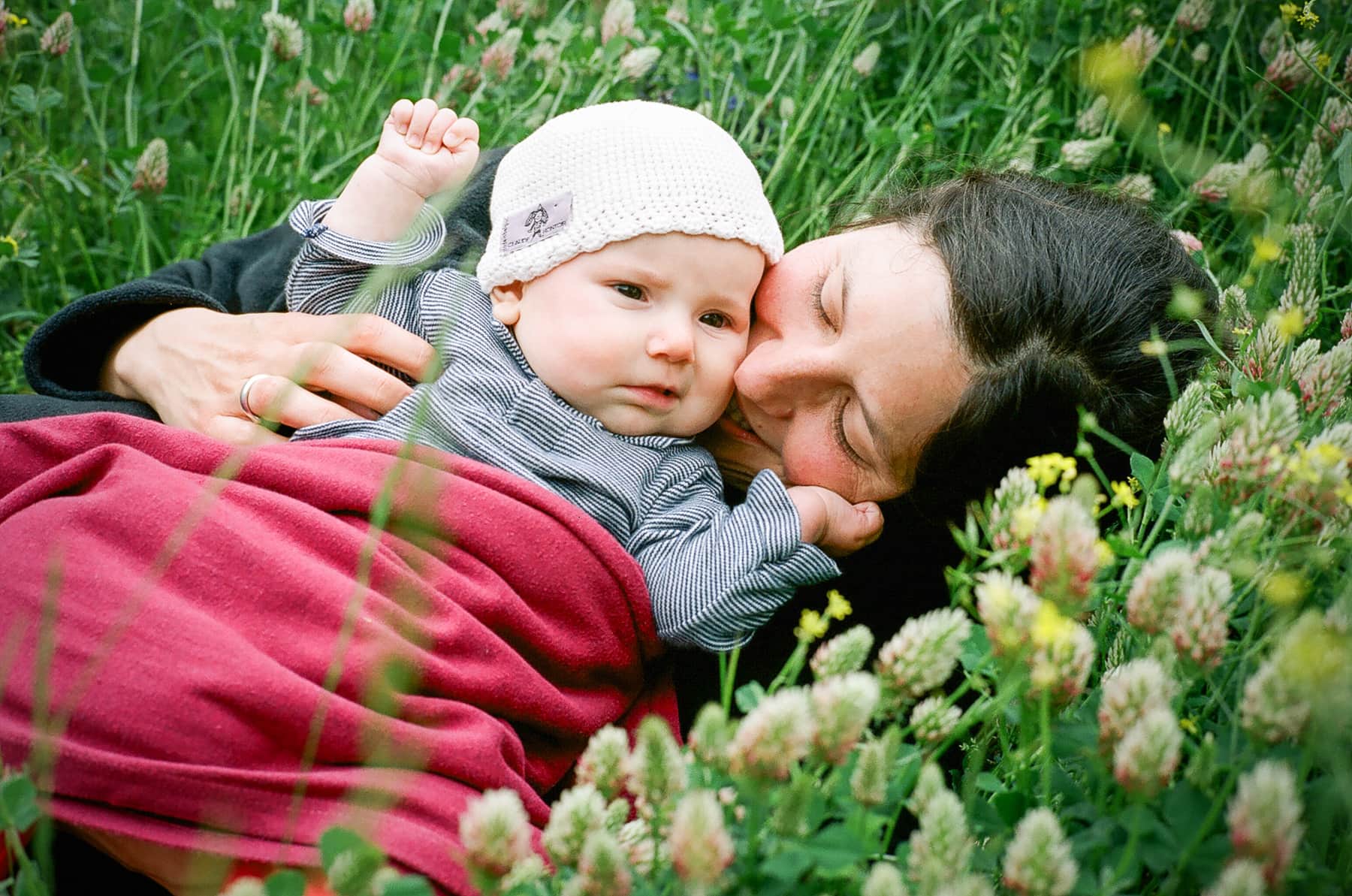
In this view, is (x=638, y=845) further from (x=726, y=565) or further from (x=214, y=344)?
(x=214, y=344)

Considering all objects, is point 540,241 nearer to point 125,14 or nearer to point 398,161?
point 398,161

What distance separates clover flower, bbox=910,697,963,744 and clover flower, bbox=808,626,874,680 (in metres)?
0.08

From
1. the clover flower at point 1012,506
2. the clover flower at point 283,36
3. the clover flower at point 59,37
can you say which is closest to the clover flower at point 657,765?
the clover flower at point 1012,506

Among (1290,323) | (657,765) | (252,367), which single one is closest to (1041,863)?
(657,765)

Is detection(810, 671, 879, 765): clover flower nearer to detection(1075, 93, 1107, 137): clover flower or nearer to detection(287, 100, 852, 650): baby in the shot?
detection(287, 100, 852, 650): baby

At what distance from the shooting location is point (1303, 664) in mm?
840

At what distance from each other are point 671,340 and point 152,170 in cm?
156

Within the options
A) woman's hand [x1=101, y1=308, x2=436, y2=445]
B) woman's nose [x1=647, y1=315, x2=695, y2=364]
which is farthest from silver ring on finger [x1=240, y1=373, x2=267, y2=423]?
woman's nose [x1=647, y1=315, x2=695, y2=364]

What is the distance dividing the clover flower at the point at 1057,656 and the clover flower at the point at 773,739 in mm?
198

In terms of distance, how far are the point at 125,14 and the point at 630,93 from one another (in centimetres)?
140

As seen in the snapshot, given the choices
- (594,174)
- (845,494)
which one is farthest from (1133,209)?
(594,174)

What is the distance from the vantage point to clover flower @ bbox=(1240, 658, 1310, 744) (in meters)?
0.86

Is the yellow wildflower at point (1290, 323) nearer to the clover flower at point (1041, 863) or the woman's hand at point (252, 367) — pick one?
the clover flower at point (1041, 863)

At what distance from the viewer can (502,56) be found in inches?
109
